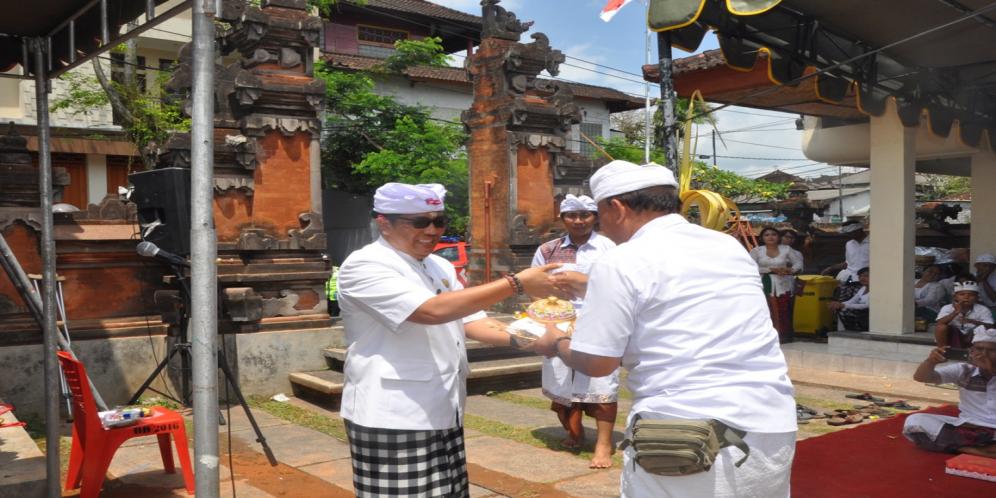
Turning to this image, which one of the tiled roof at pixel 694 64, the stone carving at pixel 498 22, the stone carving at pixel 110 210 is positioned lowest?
the stone carving at pixel 110 210

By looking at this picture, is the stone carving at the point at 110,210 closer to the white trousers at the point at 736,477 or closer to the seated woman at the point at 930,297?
the white trousers at the point at 736,477

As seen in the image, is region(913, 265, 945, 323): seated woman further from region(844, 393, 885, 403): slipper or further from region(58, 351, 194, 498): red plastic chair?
region(58, 351, 194, 498): red plastic chair

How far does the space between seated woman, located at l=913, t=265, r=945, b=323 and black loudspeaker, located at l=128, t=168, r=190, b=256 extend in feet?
30.8

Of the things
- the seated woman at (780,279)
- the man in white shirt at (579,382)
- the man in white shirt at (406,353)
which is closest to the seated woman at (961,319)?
the seated woman at (780,279)

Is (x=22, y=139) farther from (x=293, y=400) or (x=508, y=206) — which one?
(x=508, y=206)

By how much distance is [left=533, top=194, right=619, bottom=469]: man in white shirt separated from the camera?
632cm

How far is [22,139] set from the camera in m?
8.01

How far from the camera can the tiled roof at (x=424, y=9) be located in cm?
2797

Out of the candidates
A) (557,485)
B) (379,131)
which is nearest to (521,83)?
(557,485)

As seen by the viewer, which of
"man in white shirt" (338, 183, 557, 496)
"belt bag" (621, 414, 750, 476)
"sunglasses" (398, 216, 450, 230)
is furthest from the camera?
"sunglasses" (398, 216, 450, 230)

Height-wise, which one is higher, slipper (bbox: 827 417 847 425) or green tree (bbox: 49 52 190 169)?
green tree (bbox: 49 52 190 169)

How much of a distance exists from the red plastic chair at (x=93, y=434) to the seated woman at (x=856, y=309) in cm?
849

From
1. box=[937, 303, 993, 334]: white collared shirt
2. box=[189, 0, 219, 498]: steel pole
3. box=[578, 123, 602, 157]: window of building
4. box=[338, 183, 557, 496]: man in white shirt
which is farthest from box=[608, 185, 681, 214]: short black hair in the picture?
box=[578, 123, 602, 157]: window of building

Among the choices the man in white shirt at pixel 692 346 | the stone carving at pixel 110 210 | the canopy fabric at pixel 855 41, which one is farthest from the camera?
the stone carving at pixel 110 210
